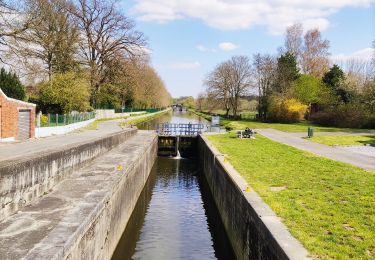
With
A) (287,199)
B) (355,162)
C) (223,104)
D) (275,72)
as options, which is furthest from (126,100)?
(287,199)

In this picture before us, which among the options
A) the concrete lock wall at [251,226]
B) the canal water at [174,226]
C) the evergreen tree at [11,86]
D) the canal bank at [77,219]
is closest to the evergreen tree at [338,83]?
the canal water at [174,226]

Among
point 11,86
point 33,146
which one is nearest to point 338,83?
point 11,86

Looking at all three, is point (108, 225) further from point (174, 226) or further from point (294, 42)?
point (294, 42)

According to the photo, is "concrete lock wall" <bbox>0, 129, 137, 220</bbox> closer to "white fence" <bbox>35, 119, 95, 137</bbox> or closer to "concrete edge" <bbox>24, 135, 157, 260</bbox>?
"concrete edge" <bbox>24, 135, 157, 260</bbox>

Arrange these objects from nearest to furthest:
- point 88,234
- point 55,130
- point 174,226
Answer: point 88,234, point 174,226, point 55,130

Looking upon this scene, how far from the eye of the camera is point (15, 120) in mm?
24703

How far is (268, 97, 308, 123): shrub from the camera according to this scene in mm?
53969

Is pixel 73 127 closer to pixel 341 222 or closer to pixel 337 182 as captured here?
pixel 337 182

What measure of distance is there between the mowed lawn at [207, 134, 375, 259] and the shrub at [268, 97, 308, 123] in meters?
34.6

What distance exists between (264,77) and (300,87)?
11.0 meters

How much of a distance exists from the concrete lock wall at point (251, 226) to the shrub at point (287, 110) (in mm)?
39312

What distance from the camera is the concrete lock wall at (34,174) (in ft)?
30.1

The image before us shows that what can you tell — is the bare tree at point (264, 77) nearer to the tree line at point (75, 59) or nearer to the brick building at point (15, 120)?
the tree line at point (75, 59)

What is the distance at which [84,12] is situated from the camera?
50.7 m
